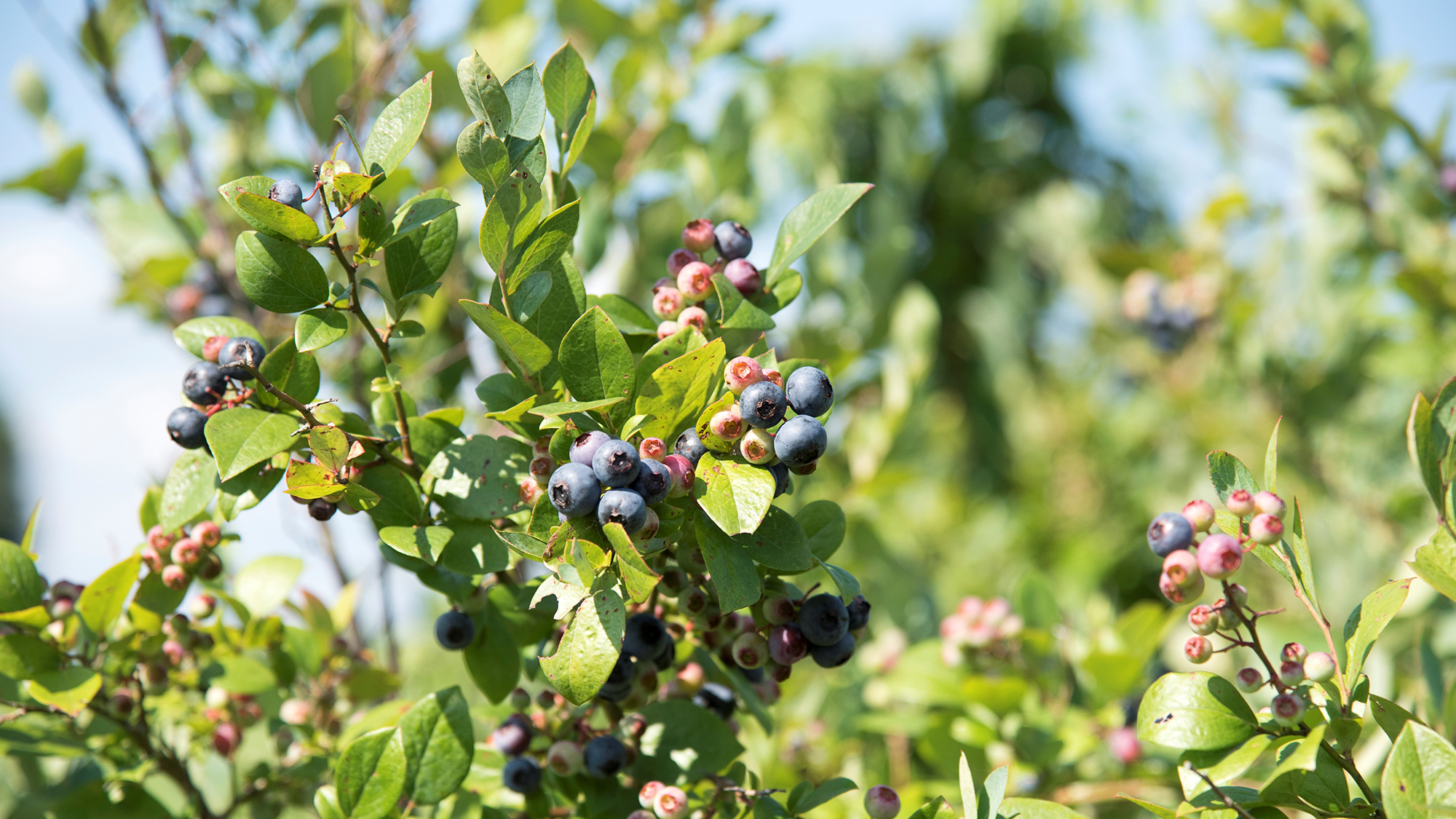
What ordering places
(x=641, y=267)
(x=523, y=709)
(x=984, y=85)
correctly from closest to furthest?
(x=523, y=709) → (x=641, y=267) → (x=984, y=85)

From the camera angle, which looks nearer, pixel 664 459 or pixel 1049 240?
pixel 664 459

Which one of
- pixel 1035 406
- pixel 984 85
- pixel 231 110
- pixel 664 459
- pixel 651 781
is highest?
pixel 231 110

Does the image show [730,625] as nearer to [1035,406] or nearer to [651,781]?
[651,781]

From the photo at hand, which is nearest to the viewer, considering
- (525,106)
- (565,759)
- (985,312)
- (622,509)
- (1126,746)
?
(622,509)

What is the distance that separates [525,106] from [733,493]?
31 cm

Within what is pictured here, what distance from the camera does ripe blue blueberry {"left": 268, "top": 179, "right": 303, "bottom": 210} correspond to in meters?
0.60

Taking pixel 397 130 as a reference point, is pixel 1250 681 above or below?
below

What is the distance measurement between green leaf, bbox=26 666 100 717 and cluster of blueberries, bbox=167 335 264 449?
251 millimetres

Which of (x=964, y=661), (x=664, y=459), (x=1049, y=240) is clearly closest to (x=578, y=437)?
(x=664, y=459)

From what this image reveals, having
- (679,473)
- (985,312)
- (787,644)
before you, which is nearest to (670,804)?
(787,644)

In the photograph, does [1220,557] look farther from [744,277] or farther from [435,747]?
[435,747]

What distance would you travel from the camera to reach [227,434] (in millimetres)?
598

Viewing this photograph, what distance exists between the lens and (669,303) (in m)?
0.71

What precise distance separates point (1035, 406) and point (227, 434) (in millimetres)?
2575
